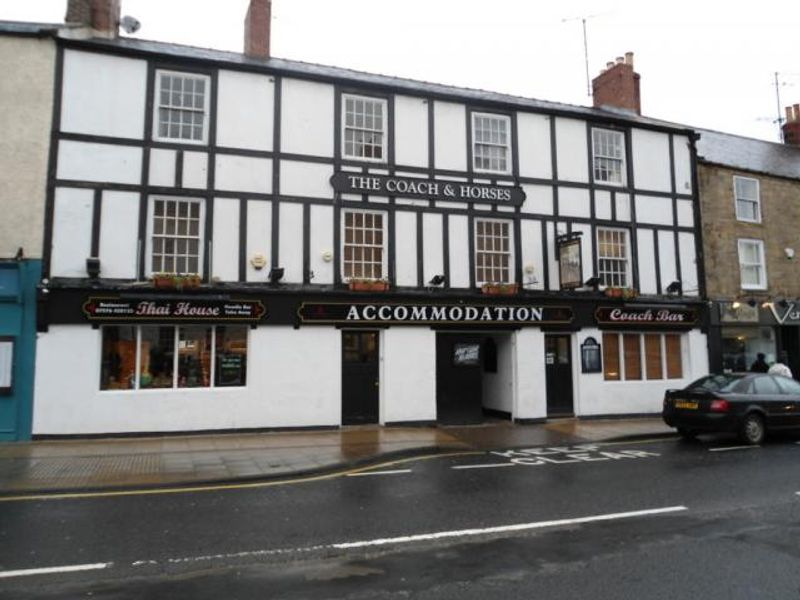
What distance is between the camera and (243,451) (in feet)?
38.7

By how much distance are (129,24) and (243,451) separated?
12616 mm

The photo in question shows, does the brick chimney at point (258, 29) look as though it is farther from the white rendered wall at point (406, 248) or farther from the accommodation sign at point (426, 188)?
the white rendered wall at point (406, 248)

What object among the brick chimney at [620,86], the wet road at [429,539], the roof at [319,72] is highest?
the brick chimney at [620,86]

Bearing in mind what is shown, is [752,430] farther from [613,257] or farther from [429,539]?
[429,539]

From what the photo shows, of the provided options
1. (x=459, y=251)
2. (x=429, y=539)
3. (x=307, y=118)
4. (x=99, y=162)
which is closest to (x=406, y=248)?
(x=459, y=251)

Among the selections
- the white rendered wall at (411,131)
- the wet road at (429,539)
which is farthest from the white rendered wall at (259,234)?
the wet road at (429,539)

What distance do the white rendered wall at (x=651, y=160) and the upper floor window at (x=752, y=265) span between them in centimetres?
387

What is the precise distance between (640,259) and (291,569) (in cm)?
1577

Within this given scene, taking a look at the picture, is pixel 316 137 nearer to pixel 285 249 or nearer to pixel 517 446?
pixel 285 249

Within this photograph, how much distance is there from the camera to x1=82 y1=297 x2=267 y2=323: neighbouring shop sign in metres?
13.1

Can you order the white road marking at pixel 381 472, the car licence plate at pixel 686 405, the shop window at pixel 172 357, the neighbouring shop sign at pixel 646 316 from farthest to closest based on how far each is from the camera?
the neighbouring shop sign at pixel 646 316 → the shop window at pixel 172 357 → the car licence plate at pixel 686 405 → the white road marking at pixel 381 472

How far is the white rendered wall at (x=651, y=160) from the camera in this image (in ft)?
61.3

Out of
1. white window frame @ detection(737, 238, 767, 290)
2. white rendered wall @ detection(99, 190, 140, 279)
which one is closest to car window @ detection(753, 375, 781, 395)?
white window frame @ detection(737, 238, 767, 290)

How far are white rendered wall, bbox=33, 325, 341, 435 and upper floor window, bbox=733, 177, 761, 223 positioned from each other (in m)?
15.1
